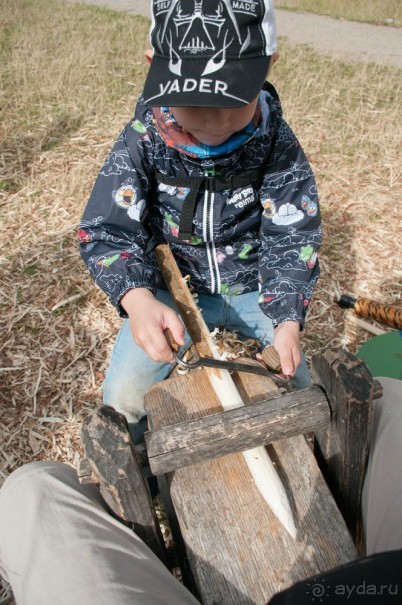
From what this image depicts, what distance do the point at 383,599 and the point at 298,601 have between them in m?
0.15

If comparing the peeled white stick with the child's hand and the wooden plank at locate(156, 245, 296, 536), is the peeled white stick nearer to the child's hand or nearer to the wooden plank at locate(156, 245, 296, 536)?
the wooden plank at locate(156, 245, 296, 536)

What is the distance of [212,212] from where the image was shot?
6.38 ft

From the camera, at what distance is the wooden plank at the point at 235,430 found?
1239mm

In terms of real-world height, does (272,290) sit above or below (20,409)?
above

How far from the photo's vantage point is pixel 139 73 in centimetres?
585

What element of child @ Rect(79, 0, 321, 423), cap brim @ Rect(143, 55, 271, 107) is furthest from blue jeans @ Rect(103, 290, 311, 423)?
cap brim @ Rect(143, 55, 271, 107)

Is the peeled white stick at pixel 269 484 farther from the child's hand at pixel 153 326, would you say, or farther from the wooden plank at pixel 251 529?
the child's hand at pixel 153 326

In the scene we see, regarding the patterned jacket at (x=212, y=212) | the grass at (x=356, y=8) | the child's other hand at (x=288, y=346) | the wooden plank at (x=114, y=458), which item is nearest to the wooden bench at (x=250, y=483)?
the wooden plank at (x=114, y=458)

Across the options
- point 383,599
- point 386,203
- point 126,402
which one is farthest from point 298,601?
point 386,203

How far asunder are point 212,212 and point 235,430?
951mm

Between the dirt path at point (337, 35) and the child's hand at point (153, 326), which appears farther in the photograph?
the dirt path at point (337, 35)

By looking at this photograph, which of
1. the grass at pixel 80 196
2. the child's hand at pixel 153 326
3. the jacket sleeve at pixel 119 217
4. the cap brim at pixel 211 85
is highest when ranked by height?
the cap brim at pixel 211 85

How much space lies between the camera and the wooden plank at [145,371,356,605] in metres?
1.27

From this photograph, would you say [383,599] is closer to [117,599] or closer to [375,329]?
[117,599]
